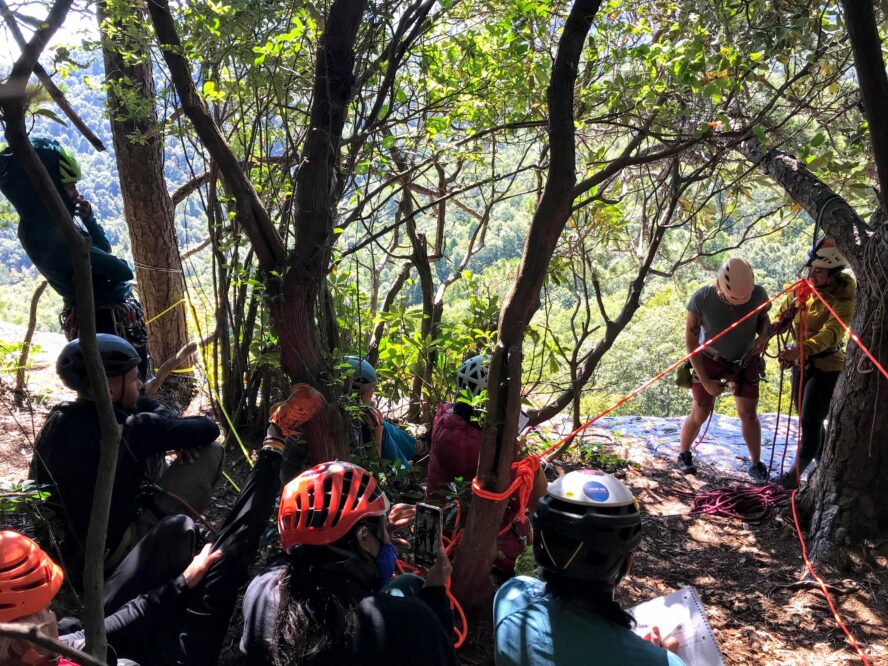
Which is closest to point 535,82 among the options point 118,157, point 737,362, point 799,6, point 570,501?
point 799,6

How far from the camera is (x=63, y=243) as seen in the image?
11.6 ft

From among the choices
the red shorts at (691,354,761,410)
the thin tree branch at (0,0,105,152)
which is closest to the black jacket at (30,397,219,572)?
the thin tree branch at (0,0,105,152)

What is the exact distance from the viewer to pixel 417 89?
4762 millimetres

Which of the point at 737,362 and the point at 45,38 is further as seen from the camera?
the point at 737,362

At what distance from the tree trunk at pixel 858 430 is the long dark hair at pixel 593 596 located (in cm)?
259

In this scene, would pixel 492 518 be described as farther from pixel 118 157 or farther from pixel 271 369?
pixel 118 157

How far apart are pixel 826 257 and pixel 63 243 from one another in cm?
454

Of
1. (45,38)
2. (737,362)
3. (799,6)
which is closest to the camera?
(45,38)

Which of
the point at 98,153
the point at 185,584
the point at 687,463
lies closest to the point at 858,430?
the point at 687,463

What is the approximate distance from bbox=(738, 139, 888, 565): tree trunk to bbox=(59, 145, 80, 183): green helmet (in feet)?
11.7

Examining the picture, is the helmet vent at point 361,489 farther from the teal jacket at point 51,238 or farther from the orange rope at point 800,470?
the orange rope at point 800,470

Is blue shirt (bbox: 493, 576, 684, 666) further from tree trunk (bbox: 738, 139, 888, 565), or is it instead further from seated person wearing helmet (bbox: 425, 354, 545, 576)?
tree trunk (bbox: 738, 139, 888, 565)

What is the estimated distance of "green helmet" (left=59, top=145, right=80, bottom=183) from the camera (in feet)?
11.2

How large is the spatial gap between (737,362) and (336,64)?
3.68 meters
